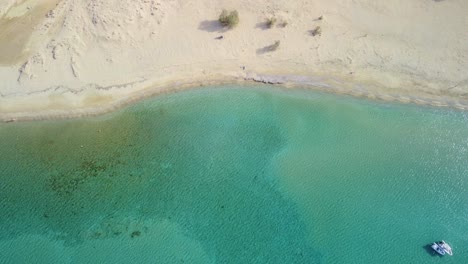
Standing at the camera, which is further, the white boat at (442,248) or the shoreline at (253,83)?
the shoreline at (253,83)

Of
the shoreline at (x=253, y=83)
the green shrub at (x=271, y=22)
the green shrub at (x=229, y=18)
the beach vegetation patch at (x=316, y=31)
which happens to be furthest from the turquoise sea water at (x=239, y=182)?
the green shrub at (x=229, y=18)

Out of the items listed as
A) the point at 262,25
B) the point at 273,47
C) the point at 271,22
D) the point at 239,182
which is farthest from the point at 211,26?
the point at 239,182

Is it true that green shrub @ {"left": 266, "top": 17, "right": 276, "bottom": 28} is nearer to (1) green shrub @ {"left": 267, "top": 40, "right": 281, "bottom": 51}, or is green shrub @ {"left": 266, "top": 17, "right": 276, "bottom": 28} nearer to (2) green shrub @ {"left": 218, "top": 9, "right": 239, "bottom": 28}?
(1) green shrub @ {"left": 267, "top": 40, "right": 281, "bottom": 51}

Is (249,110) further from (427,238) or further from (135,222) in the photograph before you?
(427,238)

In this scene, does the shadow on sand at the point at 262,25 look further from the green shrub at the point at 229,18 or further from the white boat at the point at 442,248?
the white boat at the point at 442,248

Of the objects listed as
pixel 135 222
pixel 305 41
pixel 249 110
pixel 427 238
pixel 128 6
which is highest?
pixel 128 6

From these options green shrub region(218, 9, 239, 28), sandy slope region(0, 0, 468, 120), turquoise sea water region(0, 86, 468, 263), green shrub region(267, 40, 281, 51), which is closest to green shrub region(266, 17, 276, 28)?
sandy slope region(0, 0, 468, 120)

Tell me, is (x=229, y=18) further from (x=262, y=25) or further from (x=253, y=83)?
Answer: (x=253, y=83)

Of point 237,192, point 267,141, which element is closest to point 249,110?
point 267,141
